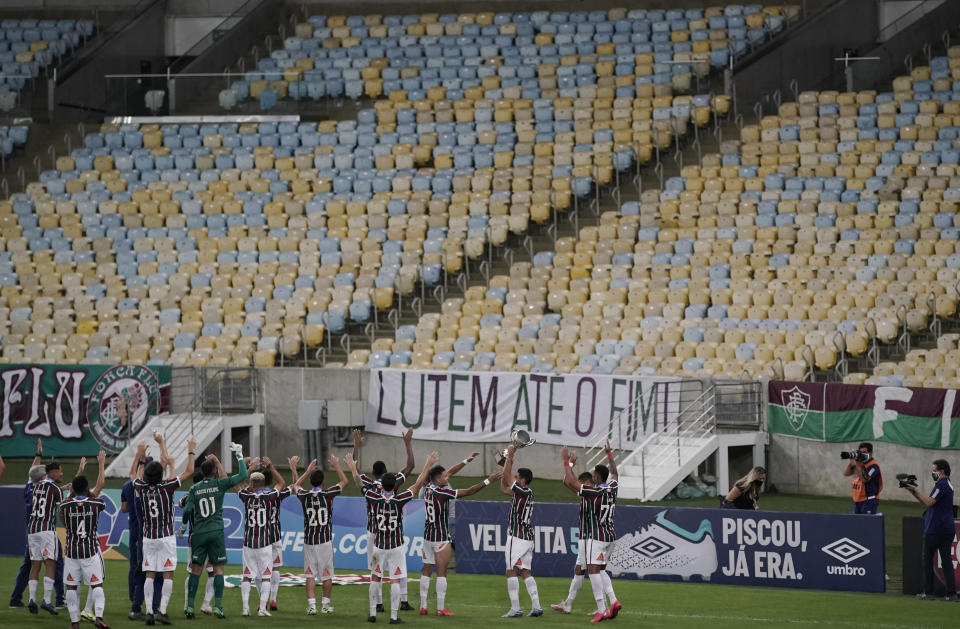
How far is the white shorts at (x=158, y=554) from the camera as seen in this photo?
15.6 meters

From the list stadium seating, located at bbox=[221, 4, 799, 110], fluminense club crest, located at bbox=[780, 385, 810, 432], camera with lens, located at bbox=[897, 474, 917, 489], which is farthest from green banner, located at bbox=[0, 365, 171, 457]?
camera with lens, located at bbox=[897, 474, 917, 489]

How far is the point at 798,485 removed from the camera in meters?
24.9

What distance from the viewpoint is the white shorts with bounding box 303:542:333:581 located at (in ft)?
54.4

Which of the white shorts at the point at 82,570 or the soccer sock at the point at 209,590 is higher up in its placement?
the white shorts at the point at 82,570

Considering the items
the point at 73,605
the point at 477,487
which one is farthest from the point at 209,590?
the point at 477,487

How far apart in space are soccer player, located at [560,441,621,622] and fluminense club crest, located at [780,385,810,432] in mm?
9207

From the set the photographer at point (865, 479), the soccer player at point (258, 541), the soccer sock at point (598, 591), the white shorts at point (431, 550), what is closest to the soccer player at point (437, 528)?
the white shorts at point (431, 550)

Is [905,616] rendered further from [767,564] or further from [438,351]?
[438,351]

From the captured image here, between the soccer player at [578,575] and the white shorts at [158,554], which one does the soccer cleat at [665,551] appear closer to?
the soccer player at [578,575]

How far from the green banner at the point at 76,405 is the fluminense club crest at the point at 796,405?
12.0 m

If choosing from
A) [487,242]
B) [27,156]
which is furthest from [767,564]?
[27,156]

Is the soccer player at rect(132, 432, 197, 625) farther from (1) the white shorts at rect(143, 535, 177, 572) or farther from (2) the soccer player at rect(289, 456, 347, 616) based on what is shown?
(2) the soccer player at rect(289, 456, 347, 616)

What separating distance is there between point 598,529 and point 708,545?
111 inches

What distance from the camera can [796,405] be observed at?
24719mm
